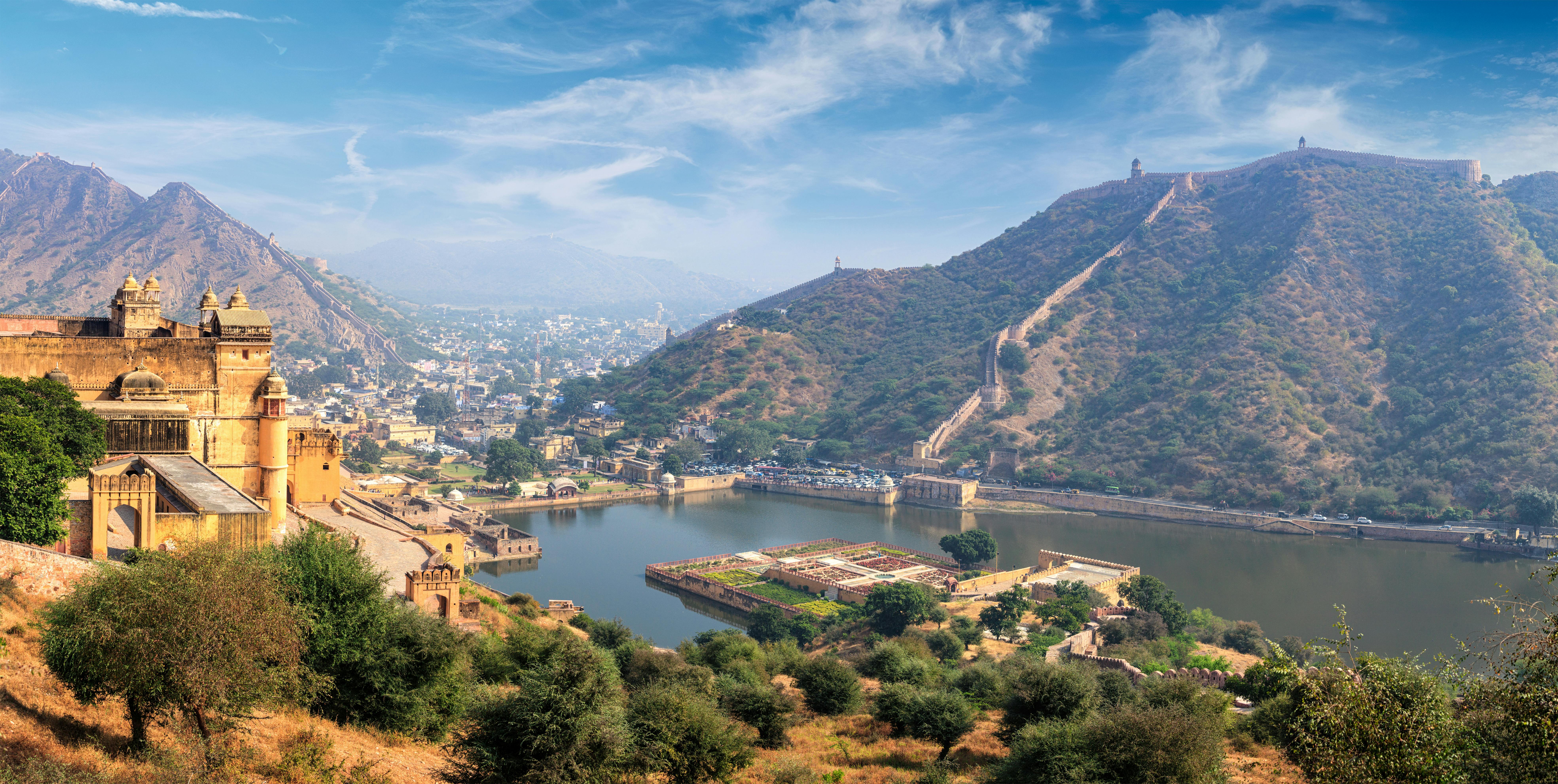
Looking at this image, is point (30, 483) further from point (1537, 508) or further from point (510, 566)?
point (1537, 508)

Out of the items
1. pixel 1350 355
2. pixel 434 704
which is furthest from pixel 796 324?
pixel 434 704

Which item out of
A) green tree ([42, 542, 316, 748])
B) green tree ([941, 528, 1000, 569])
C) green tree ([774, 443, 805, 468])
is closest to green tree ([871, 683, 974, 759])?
green tree ([42, 542, 316, 748])

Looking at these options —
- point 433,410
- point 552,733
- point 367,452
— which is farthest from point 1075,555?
point 433,410

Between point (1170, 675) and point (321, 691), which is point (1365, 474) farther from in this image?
point (321, 691)

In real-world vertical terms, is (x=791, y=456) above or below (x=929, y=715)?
above

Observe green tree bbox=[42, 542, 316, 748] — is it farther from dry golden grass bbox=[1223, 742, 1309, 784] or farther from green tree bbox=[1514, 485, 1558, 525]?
green tree bbox=[1514, 485, 1558, 525]

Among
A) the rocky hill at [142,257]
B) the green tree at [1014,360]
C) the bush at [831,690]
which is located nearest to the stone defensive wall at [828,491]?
the green tree at [1014,360]
